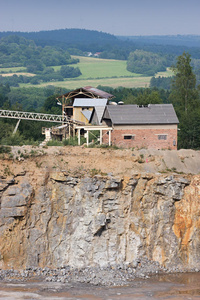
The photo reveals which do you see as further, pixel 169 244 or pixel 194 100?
pixel 194 100

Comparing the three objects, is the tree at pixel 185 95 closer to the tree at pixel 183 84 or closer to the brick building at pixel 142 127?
the tree at pixel 183 84

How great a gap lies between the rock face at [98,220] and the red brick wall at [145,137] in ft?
25.8

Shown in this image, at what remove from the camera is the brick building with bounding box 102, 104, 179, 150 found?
5100cm

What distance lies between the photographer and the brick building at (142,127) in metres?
51.0

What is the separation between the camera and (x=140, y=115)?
51500 millimetres

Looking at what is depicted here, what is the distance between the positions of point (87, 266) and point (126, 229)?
388 centimetres

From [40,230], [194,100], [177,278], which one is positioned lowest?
[177,278]

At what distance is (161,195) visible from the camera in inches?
1714

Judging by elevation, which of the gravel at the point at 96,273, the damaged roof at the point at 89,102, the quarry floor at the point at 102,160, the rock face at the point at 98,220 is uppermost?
the damaged roof at the point at 89,102

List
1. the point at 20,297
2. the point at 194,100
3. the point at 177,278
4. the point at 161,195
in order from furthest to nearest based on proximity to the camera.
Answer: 1. the point at 194,100
2. the point at 161,195
3. the point at 177,278
4. the point at 20,297

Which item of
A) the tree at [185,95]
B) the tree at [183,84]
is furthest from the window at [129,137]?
the tree at [183,84]

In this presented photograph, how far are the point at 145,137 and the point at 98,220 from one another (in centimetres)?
1161

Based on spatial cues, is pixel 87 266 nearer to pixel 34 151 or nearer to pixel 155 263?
pixel 155 263

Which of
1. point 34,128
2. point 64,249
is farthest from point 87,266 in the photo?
point 34,128
